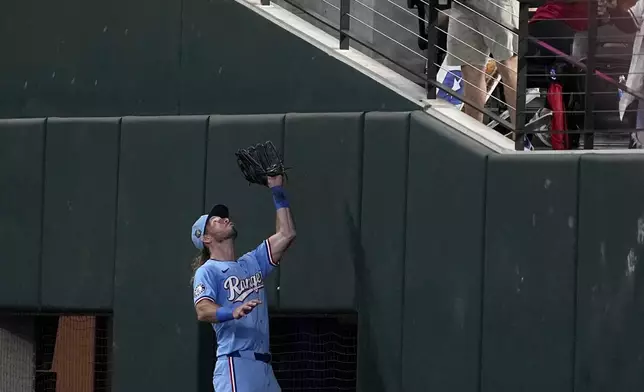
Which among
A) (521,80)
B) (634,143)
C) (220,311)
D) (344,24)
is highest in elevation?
(344,24)

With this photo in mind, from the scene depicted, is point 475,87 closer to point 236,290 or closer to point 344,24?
point 344,24

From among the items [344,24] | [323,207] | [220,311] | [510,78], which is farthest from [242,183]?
[510,78]

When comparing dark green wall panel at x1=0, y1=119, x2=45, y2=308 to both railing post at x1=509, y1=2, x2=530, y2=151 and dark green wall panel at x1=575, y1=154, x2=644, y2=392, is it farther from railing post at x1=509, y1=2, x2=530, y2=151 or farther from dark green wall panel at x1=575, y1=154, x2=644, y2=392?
dark green wall panel at x1=575, y1=154, x2=644, y2=392

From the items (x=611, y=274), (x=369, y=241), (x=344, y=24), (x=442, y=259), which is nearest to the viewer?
(x=611, y=274)

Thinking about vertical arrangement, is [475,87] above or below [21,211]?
above

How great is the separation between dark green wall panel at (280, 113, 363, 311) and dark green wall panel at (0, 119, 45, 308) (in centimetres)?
184

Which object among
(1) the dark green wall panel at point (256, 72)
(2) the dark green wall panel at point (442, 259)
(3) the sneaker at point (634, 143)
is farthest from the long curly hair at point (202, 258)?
(3) the sneaker at point (634, 143)

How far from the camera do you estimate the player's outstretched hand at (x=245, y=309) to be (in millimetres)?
7535

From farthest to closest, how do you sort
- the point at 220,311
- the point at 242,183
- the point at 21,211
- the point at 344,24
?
the point at 21,211 < the point at 344,24 < the point at 242,183 < the point at 220,311

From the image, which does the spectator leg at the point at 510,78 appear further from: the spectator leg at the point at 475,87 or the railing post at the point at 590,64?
the railing post at the point at 590,64

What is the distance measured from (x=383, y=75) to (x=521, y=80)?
39.7 inches

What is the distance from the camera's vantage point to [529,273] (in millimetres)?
8109

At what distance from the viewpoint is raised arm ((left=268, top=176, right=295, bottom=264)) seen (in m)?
8.39

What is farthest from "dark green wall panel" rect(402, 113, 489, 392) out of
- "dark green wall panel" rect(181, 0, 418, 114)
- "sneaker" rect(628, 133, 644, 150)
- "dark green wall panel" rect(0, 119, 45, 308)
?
"dark green wall panel" rect(0, 119, 45, 308)
